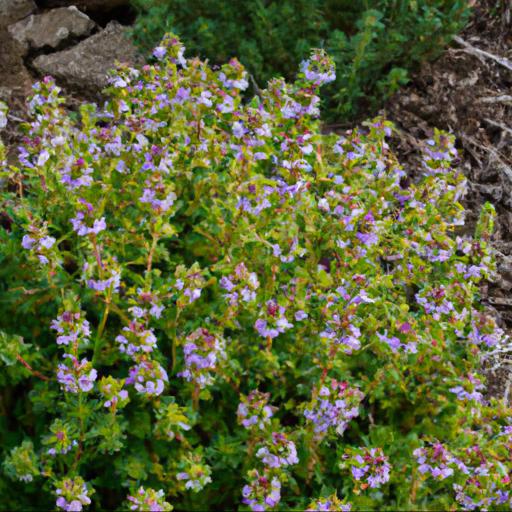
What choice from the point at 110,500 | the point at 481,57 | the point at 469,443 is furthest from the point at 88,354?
the point at 481,57

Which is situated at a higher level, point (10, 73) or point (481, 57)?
point (481, 57)

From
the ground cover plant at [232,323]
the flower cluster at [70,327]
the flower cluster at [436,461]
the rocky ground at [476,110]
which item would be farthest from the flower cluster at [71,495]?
the rocky ground at [476,110]

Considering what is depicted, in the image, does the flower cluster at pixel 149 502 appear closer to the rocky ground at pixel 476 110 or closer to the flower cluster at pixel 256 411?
the flower cluster at pixel 256 411

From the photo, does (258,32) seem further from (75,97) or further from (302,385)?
(302,385)

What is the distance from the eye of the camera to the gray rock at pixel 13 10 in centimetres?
486

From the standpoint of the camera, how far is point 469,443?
225 cm

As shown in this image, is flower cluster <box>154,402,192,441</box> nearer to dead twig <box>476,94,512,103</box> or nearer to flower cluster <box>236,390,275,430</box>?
flower cluster <box>236,390,275,430</box>

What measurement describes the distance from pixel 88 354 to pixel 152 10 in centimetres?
240

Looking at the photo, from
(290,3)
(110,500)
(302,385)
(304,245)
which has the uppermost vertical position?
(290,3)

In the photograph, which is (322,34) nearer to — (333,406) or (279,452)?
(333,406)

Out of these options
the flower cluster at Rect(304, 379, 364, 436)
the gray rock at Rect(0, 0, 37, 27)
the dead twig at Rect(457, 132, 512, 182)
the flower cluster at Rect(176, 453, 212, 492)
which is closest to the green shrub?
the dead twig at Rect(457, 132, 512, 182)

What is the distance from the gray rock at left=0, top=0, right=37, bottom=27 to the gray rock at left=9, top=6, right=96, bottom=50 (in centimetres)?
5

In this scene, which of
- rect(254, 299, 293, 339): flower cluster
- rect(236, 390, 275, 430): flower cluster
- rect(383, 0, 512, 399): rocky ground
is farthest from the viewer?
rect(383, 0, 512, 399): rocky ground

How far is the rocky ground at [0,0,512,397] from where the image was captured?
421 centimetres
